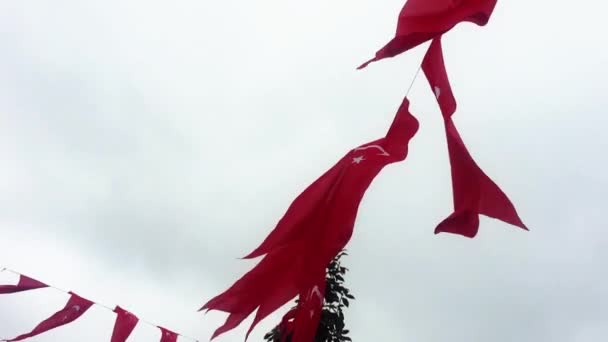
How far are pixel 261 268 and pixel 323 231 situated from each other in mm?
433

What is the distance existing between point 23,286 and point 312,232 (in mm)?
5956

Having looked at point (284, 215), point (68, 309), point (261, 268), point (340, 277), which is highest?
→ point (340, 277)

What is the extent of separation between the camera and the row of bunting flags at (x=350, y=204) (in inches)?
121

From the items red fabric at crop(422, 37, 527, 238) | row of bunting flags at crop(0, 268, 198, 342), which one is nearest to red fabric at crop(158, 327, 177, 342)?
row of bunting flags at crop(0, 268, 198, 342)

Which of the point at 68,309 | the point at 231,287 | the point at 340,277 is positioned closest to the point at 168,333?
the point at 68,309

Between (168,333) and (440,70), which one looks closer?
(440,70)

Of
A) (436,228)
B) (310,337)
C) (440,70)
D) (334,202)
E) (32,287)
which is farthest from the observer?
(32,287)

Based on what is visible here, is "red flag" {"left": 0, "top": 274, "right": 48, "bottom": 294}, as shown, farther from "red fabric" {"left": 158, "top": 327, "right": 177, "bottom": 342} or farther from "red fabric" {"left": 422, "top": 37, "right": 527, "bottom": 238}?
"red fabric" {"left": 422, "top": 37, "right": 527, "bottom": 238}

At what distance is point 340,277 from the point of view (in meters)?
10.6

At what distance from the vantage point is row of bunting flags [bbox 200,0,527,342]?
3.07 metres

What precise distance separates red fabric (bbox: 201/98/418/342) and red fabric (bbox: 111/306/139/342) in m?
4.93

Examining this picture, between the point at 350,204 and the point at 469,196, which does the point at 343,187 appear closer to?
the point at 350,204

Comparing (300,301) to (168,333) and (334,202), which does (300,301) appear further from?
(168,333)

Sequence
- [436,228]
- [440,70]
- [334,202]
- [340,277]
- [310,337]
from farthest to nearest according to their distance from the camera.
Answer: [340,277] → [310,337] → [334,202] → [440,70] → [436,228]
